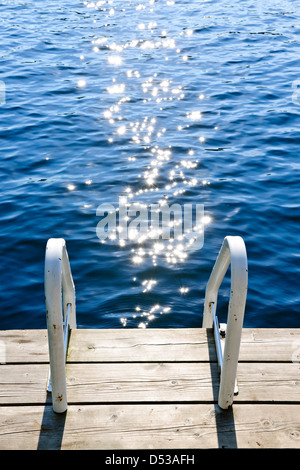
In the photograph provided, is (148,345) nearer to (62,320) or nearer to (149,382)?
(149,382)

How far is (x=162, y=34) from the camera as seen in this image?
47.9 feet

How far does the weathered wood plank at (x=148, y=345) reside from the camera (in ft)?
12.1

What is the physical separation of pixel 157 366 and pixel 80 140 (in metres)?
6.08

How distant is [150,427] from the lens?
3.09 metres

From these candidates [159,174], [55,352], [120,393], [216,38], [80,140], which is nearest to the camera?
[55,352]

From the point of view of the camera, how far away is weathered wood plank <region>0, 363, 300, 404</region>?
3.31 metres

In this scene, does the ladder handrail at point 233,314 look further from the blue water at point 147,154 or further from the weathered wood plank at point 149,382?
the blue water at point 147,154

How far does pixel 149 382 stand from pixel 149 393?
0.10m

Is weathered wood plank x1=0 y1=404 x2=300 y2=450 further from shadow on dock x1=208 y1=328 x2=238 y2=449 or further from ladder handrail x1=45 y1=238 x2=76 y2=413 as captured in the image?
ladder handrail x1=45 y1=238 x2=76 y2=413

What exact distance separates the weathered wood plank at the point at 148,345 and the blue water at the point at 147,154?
4.70 feet

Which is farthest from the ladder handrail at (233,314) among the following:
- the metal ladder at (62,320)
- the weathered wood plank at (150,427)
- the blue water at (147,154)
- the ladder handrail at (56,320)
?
the blue water at (147,154)

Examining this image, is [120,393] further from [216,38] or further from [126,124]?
[216,38]

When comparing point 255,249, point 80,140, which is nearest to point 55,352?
point 255,249

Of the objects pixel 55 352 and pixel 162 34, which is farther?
pixel 162 34
